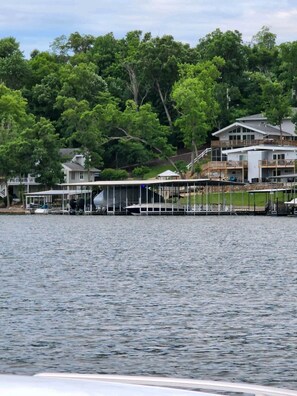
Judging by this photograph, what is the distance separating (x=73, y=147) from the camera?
149375 mm

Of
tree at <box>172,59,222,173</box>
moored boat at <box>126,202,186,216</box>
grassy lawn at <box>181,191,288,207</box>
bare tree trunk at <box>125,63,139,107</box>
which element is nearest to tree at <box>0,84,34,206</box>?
bare tree trunk at <box>125,63,139,107</box>

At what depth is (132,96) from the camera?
157 metres

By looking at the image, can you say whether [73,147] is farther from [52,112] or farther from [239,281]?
[239,281]

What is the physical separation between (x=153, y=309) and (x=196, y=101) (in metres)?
104

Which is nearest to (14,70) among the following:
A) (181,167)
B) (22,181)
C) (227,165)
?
(22,181)

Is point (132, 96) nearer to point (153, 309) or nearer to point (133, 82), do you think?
point (133, 82)

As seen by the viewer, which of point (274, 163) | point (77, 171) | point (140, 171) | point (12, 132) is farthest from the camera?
point (77, 171)

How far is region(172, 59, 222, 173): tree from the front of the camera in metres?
134

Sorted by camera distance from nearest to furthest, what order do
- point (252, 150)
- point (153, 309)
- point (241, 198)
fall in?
point (153, 309) < point (241, 198) < point (252, 150)

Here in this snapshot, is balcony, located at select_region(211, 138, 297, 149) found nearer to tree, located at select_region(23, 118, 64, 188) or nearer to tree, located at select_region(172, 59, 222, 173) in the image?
tree, located at select_region(172, 59, 222, 173)

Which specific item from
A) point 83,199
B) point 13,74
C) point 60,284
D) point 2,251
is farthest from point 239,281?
point 13,74

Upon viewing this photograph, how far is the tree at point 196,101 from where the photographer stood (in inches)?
5259

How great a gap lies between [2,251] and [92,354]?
4035 cm

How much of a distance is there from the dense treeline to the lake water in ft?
212
